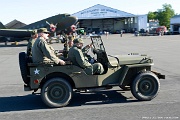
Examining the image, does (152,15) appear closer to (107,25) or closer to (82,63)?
(107,25)

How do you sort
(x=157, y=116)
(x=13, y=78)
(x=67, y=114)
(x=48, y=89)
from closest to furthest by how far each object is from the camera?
(x=157, y=116) < (x=67, y=114) < (x=48, y=89) < (x=13, y=78)

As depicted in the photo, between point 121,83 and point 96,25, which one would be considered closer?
point 121,83

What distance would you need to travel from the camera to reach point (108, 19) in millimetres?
85688

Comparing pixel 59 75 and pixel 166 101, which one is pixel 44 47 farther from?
pixel 166 101

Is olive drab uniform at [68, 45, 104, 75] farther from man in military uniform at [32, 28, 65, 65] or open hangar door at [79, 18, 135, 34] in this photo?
open hangar door at [79, 18, 135, 34]

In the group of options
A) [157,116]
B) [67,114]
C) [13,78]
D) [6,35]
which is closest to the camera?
[157,116]

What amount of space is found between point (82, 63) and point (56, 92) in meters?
0.90

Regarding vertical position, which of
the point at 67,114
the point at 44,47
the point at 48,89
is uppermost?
the point at 44,47

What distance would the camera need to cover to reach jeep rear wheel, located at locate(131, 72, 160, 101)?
620cm

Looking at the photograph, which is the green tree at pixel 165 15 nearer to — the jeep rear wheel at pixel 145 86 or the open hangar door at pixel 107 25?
the open hangar door at pixel 107 25

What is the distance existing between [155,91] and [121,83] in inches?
33.5

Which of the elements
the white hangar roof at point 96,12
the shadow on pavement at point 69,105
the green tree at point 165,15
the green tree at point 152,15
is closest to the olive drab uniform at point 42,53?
the shadow on pavement at point 69,105

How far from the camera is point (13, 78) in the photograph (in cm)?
1030

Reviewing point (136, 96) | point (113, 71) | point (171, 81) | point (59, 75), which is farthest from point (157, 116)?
point (171, 81)
